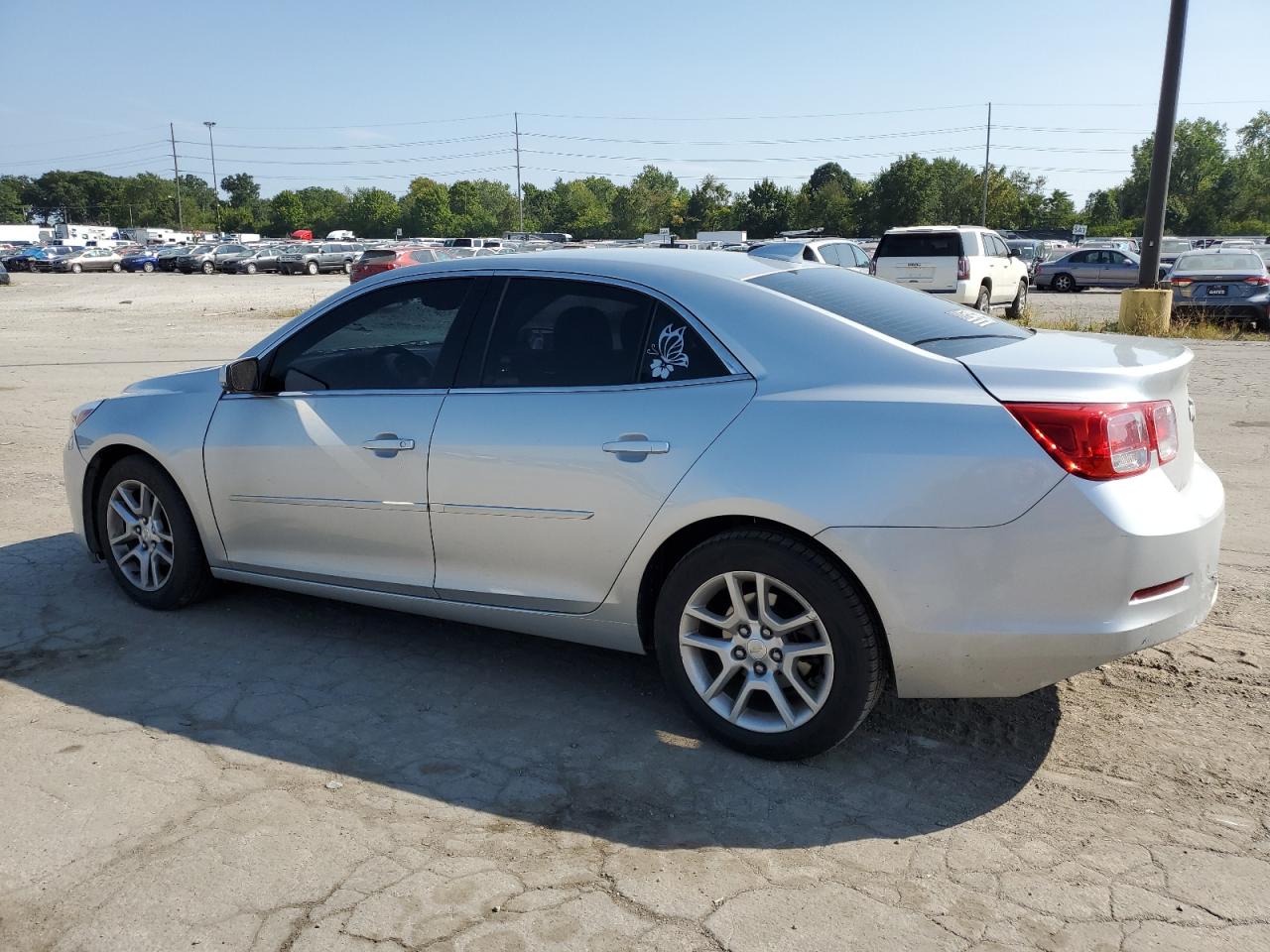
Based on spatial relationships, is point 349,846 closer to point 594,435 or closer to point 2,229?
point 594,435

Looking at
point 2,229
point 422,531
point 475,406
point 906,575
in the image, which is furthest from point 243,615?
point 2,229

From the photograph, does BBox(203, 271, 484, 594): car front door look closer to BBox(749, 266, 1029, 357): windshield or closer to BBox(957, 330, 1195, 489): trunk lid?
BBox(749, 266, 1029, 357): windshield

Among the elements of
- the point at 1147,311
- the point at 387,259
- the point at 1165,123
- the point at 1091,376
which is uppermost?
the point at 1165,123

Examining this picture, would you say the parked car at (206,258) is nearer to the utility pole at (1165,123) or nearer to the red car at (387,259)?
the red car at (387,259)

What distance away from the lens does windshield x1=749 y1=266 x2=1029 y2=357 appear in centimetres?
364

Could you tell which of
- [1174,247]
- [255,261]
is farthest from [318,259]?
[1174,247]

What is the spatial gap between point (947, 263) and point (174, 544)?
16.5 metres

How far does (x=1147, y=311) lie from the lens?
52.6 ft

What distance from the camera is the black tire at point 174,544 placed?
487 centimetres

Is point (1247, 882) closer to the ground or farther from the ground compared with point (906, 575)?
closer to the ground

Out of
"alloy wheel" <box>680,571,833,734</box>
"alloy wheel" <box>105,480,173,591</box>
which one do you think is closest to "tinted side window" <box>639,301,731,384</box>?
"alloy wheel" <box>680,571,833,734</box>

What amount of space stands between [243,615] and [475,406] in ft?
6.07

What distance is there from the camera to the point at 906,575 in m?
3.18

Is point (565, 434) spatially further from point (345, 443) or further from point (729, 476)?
point (345, 443)
